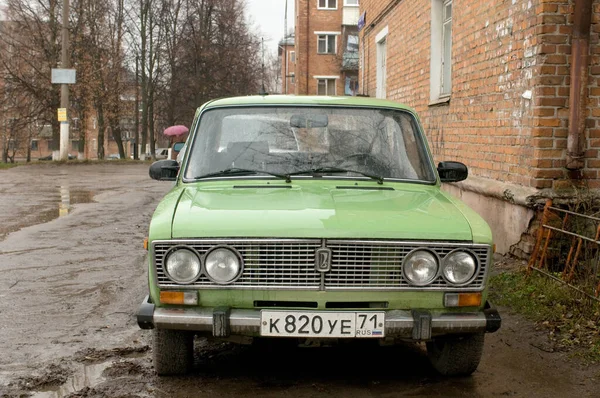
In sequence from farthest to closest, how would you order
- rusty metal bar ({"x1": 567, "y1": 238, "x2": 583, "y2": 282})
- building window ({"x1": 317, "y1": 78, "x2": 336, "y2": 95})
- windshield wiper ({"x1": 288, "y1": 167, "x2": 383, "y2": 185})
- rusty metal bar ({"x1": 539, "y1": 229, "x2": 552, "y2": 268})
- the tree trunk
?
1. building window ({"x1": 317, "y1": 78, "x2": 336, "y2": 95})
2. the tree trunk
3. rusty metal bar ({"x1": 539, "y1": 229, "x2": 552, "y2": 268})
4. rusty metal bar ({"x1": 567, "y1": 238, "x2": 583, "y2": 282})
5. windshield wiper ({"x1": 288, "y1": 167, "x2": 383, "y2": 185})

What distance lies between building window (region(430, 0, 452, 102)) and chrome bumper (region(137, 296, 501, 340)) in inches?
324

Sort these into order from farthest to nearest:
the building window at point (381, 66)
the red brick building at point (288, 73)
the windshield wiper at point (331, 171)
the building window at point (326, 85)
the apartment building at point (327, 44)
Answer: the red brick building at point (288, 73) < the building window at point (326, 85) < the apartment building at point (327, 44) < the building window at point (381, 66) < the windshield wiper at point (331, 171)

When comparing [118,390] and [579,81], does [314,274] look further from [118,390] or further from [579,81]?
[579,81]

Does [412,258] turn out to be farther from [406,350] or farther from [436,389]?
[406,350]

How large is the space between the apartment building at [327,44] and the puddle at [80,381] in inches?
1933

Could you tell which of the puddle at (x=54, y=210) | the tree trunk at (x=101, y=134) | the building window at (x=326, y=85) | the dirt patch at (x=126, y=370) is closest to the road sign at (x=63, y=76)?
the puddle at (x=54, y=210)

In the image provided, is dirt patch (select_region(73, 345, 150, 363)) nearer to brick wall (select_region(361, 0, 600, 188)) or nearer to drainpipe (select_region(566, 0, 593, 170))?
brick wall (select_region(361, 0, 600, 188))

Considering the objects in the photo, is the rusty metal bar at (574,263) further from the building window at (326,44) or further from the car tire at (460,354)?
the building window at (326,44)

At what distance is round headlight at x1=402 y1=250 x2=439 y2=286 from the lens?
4047 millimetres

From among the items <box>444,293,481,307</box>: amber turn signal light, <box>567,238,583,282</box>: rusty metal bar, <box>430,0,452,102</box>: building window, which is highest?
<box>430,0,452,102</box>: building window

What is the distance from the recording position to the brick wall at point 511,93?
709cm

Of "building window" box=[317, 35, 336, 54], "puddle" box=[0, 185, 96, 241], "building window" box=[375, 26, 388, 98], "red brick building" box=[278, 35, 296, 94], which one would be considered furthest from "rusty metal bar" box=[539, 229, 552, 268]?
"red brick building" box=[278, 35, 296, 94]

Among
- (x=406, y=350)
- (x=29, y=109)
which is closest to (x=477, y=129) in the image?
(x=406, y=350)

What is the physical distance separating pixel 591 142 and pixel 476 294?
3478 mm
